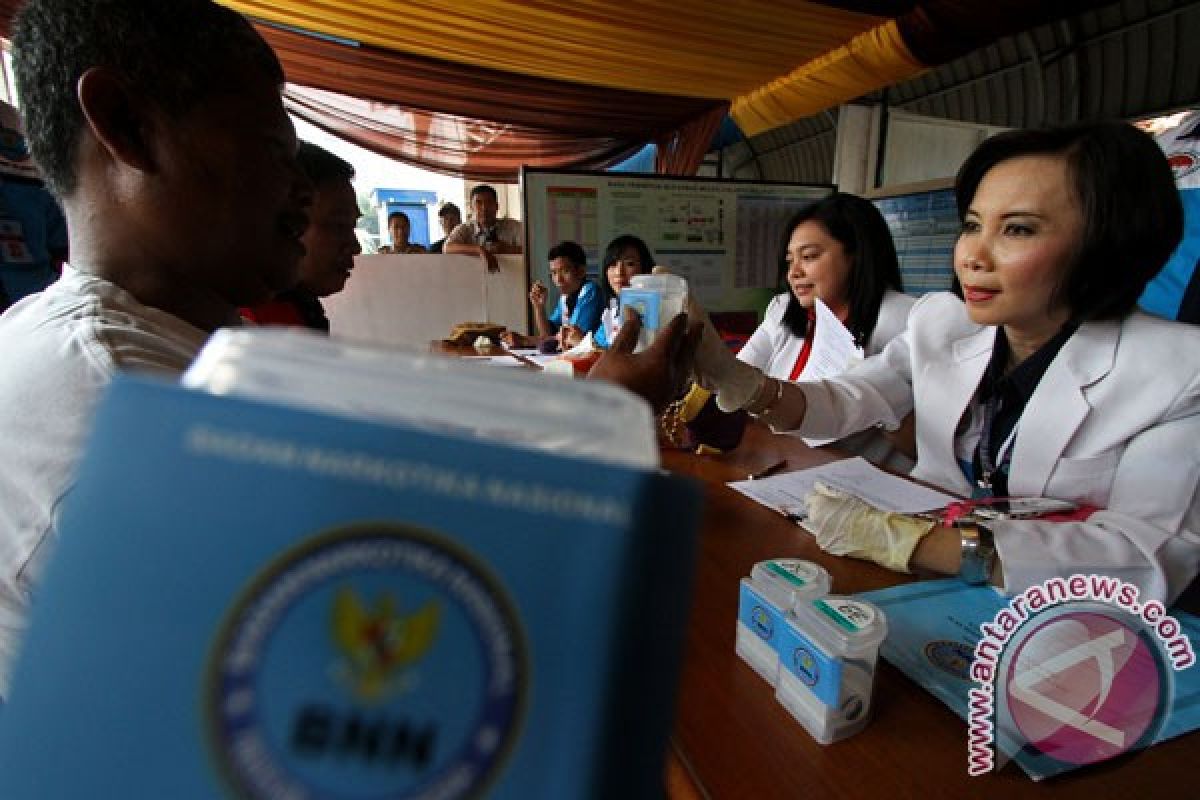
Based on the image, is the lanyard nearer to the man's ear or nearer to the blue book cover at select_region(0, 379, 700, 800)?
the blue book cover at select_region(0, 379, 700, 800)

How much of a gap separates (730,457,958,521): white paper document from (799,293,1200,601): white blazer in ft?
0.54


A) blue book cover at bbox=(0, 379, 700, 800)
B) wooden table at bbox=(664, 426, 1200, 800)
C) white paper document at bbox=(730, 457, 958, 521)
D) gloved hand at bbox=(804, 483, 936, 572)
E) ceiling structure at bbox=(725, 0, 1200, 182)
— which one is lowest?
wooden table at bbox=(664, 426, 1200, 800)

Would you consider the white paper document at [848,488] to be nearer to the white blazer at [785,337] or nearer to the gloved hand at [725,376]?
the gloved hand at [725,376]

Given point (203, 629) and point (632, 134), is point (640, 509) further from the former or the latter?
point (632, 134)

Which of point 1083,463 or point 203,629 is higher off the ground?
point 203,629

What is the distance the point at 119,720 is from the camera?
0.56 ft

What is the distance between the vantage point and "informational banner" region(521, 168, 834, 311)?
8.66 ft

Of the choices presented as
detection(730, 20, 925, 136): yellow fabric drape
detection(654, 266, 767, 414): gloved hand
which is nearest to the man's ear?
detection(654, 266, 767, 414): gloved hand

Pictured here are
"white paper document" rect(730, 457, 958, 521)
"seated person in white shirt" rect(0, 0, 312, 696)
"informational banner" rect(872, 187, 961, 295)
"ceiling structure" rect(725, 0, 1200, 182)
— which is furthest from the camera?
"ceiling structure" rect(725, 0, 1200, 182)

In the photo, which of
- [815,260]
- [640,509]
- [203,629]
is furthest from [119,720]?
[815,260]

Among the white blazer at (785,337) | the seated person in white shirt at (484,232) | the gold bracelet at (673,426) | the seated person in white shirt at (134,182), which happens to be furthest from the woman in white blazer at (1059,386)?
the seated person in white shirt at (484,232)

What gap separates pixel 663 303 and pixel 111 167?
69cm

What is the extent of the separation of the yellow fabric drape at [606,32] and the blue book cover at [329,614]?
277 centimetres

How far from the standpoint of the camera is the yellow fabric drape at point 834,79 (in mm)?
2410
